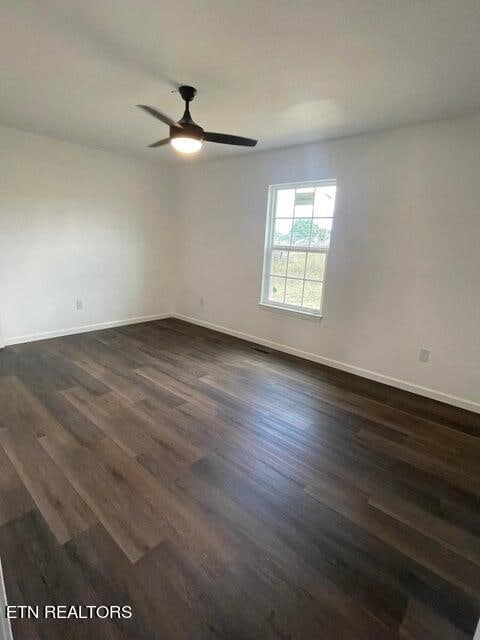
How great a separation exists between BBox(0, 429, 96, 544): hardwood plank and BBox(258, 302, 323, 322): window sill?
2.91 metres

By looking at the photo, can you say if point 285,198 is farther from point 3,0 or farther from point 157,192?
point 3,0

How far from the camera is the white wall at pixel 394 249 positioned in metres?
2.72

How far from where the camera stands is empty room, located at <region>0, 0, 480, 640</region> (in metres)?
1.32

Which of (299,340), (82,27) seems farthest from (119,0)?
(299,340)

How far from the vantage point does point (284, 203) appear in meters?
3.93

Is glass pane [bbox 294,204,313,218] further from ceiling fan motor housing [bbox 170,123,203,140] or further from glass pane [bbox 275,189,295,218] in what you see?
ceiling fan motor housing [bbox 170,123,203,140]

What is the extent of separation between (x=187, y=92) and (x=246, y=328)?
290cm

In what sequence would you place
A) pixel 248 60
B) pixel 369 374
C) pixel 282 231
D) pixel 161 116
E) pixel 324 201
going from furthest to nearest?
pixel 282 231 < pixel 324 201 < pixel 369 374 < pixel 161 116 < pixel 248 60

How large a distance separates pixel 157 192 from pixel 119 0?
11.6ft

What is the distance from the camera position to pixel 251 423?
246 cm

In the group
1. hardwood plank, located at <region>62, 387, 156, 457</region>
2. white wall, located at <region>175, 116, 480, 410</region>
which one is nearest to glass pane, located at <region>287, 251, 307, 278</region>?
white wall, located at <region>175, 116, 480, 410</region>

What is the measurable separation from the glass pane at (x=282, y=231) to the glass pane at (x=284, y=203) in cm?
8

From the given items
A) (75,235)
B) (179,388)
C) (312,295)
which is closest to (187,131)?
(179,388)

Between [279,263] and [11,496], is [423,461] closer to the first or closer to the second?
[11,496]
